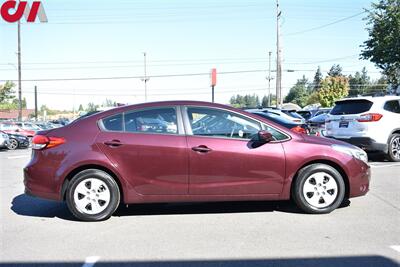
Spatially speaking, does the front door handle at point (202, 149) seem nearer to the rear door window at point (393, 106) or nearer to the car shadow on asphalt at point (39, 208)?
the car shadow on asphalt at point (39, 208)

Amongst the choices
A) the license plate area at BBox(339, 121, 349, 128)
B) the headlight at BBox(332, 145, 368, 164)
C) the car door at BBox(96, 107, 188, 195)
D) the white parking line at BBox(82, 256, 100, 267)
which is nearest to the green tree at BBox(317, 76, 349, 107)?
the license plate area at BBox(339, 121, 349, 128)

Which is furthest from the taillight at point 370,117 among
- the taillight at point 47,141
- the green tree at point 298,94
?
the green tree at point 298,94

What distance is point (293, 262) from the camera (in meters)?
4.11

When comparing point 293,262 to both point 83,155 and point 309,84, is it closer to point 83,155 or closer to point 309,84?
point 83,155

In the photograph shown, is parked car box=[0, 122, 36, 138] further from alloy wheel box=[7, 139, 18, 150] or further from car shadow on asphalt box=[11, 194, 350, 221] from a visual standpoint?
car shadow on asphalt box=[11, 194, 350, 221]

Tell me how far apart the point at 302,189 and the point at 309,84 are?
14067 cm

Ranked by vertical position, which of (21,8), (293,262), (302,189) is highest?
(21,8)

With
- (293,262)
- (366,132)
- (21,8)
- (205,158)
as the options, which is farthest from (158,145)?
(21,8)

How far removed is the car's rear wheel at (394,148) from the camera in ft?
35.2

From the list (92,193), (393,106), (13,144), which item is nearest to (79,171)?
(92,193)

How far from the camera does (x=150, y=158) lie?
18.2 feet

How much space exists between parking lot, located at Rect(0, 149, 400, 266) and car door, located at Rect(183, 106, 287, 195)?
1.42 ft

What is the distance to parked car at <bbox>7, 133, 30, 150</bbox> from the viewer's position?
20.1m

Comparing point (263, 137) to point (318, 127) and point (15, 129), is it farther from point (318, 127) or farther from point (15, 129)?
point (15, 129)
